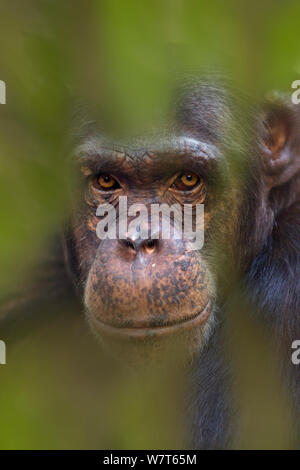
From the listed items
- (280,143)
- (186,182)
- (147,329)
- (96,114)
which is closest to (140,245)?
(147,329)

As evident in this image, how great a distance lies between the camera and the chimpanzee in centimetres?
270

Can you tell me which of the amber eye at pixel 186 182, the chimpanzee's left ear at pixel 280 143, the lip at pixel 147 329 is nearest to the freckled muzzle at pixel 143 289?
the lip at pixel 147 329

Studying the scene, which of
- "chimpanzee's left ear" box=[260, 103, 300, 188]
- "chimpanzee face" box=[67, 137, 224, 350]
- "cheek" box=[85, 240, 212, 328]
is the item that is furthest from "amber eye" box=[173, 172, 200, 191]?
"chimpanzee's left ear" box=[260, 103, 300, 188]

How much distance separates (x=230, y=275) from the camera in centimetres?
351

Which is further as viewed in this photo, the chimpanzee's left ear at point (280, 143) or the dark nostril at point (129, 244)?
the chimpanzee's left ear at point (280, 143)

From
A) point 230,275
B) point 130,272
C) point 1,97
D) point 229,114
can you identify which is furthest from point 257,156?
point 1,97

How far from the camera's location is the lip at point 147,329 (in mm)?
2686

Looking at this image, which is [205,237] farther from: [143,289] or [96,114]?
[96,114]

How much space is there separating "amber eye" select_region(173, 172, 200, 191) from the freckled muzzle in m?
0.40

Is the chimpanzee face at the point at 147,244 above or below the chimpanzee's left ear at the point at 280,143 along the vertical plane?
below

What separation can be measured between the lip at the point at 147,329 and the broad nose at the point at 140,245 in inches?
14.2

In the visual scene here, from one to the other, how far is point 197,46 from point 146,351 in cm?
193

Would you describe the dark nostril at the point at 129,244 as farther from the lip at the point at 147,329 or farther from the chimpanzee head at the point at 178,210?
the lip at the point at 147,329

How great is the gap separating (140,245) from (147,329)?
1.28 feet
